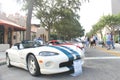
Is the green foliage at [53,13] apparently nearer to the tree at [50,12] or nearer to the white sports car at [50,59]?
the tree at [50,12]

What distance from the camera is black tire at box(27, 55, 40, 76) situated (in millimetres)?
7488

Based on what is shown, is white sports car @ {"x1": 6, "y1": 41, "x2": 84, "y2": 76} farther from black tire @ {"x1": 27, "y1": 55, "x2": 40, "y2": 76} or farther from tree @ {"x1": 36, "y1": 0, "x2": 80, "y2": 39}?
tree @ {"x1": 36, "y1": 0, "x2": 80, "y2": 39}

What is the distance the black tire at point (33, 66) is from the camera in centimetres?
749

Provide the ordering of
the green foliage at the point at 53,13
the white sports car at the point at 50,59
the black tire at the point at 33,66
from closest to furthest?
the white sports car at the point at 50,59
the black tire at the point at 33,66
the green foliage at the point at 53,13

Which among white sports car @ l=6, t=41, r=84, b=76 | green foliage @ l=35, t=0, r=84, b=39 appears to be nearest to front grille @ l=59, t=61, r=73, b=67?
white sports car @ l=6, t=41, r=84, b=76

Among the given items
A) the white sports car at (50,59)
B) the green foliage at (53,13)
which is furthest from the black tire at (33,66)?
the green foliage at (53,13)

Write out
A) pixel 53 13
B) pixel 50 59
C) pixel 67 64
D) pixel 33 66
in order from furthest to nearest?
pixel 53 13
pixel 33 66
pixel 67 64
pixel 50 59

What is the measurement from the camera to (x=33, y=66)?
7.66 m

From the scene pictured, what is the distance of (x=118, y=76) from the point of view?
7.03 metres

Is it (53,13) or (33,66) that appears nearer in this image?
(33,66)

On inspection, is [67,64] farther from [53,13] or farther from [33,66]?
[53,13]

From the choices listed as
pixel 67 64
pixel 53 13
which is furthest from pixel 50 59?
pixel 53 13

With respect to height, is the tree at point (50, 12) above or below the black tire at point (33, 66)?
above

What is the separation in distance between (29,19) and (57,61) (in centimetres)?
1227
